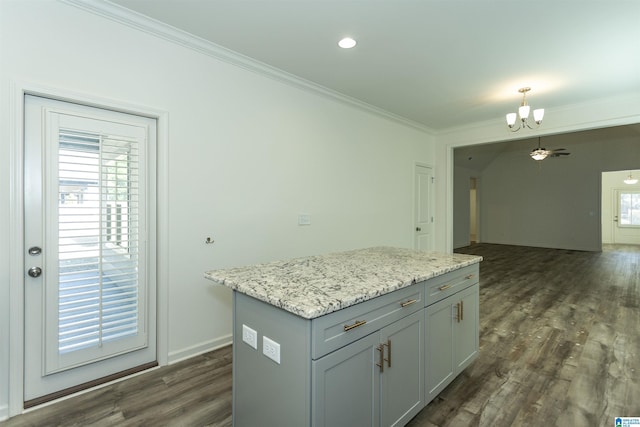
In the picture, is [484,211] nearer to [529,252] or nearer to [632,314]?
[529,252]

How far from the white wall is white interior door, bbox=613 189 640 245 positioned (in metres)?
12.5

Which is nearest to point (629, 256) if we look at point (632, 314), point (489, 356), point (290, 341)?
point (632, 314)

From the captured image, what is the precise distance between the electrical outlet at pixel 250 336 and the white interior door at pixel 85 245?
1324 millimetres

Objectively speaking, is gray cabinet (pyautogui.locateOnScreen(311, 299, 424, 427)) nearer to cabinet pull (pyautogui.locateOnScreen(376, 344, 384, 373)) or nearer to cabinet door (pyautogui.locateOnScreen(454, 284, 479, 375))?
cabinet pull (pyautogui.locateOnScreen(376, 344, 384, 373))

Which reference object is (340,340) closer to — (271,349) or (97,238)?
(271,349)

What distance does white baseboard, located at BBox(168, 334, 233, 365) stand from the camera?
259 cm

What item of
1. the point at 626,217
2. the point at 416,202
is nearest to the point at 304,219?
the point at 416,202

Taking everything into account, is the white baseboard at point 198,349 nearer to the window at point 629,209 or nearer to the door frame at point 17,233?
the door frame at point 17,233

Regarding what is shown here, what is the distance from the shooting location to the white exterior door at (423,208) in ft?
18.1

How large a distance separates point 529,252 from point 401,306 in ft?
30.1

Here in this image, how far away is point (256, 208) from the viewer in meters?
3.11

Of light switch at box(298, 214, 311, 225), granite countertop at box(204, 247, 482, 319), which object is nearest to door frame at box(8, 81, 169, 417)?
granite countertop at box(204, 247, 482, 319)

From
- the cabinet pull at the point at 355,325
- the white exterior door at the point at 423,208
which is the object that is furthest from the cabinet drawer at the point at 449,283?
the white exterior door at the point at 423,208

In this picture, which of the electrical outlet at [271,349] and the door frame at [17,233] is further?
the door frame at [17,233]
